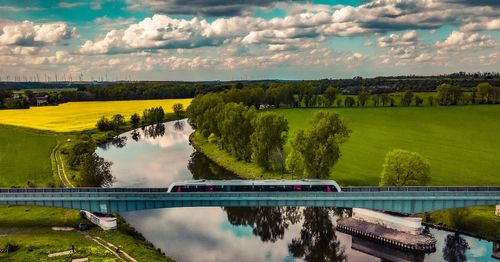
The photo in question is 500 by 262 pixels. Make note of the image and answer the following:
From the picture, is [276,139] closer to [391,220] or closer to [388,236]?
[391,220]

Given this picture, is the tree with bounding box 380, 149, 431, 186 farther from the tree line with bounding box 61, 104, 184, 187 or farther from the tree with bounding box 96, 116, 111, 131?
the tree with bounding box 96, 116, 111, 131

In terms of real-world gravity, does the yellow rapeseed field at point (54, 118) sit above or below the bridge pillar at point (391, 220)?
above

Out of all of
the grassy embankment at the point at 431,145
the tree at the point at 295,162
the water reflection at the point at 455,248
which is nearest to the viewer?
the water reflection at the point at 455,248

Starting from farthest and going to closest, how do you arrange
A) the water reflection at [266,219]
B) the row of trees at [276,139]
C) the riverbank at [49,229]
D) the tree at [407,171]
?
the row of trees at [276,139], the tree at [407,171], the water reflection at [266,219], the riverbank at [49,229]

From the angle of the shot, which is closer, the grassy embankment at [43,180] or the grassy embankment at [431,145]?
the grassy embankment at [43,180]

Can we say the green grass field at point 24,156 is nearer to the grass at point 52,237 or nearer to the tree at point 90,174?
the tree at point 90,174

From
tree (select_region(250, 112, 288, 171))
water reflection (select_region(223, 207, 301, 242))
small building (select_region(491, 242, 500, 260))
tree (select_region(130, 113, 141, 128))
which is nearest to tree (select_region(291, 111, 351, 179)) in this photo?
water reflection (select_region(223, 207, 301, 242))

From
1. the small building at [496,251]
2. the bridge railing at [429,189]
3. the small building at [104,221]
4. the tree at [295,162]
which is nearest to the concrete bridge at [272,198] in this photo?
the bridge railing at [429,189]

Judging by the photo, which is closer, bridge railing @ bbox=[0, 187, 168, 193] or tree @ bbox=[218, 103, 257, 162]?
bridge railing @ bbox=[0, 187, 168, 193]

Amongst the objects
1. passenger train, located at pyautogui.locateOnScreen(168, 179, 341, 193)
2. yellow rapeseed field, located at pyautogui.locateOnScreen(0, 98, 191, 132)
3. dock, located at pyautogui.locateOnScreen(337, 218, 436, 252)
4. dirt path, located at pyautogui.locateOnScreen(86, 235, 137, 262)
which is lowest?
dock, located at pyautogui.locateOnScreen(337, 218, 436, 252)
